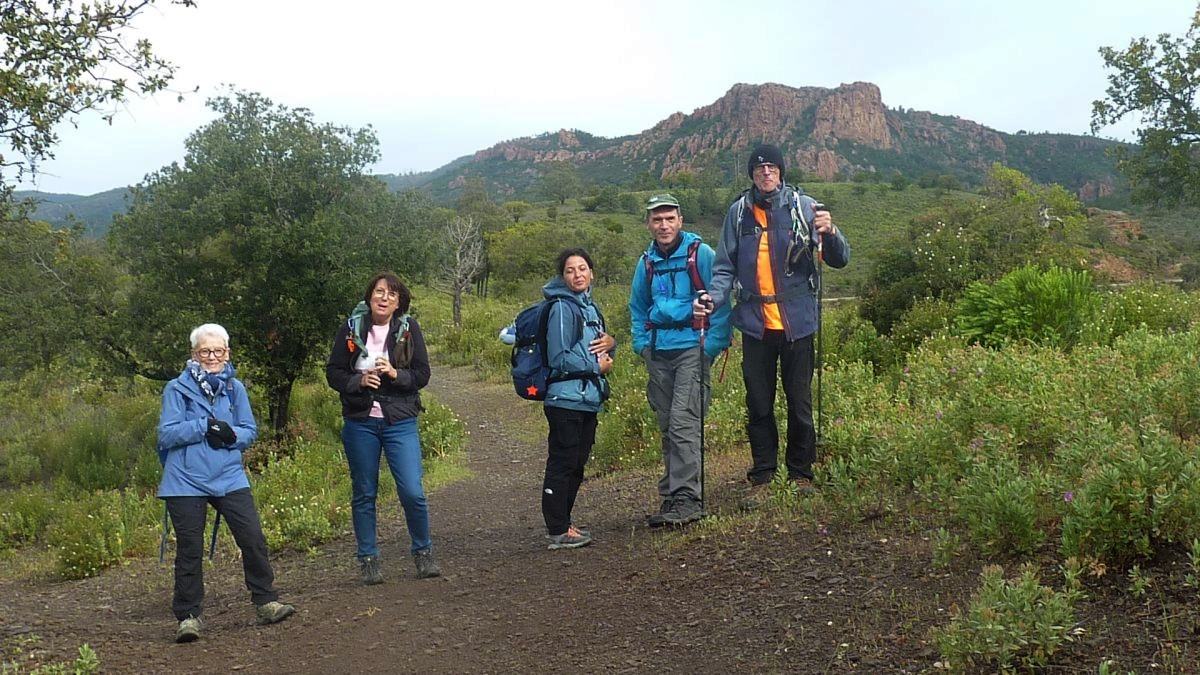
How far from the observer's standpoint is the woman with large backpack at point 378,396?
5.46 m

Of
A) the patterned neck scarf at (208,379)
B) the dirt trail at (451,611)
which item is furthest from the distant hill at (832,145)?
the patterned neck scarf at (208,379)

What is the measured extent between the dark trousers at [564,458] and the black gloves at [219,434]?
1910 mm

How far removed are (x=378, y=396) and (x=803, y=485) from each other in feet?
8.92

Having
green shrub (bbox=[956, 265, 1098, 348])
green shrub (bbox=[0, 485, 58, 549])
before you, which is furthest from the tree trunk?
green shrub (bbox=[956, 265, 1098, 348])

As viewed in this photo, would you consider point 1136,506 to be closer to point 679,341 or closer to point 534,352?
point 679,341

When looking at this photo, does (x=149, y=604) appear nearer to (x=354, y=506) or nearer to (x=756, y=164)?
(x=354, y=506)

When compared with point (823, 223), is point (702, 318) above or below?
below

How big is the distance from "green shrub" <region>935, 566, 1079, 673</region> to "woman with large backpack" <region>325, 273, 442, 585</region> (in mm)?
3476

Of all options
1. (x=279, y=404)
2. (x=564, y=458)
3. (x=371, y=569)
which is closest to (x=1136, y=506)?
(x=564, y=458)

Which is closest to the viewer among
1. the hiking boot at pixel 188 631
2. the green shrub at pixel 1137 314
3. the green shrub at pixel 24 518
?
the hiking boot at pixel 188 631

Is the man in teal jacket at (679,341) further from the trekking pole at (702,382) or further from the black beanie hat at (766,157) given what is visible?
the black beanie hat at (766,157)

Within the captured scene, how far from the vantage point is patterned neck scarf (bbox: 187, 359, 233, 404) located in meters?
4.95

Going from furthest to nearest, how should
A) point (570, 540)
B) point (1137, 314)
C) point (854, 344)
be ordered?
point (854, 344)
point (1137, 314)
point (570, 540)

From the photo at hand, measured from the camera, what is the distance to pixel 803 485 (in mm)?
5555
